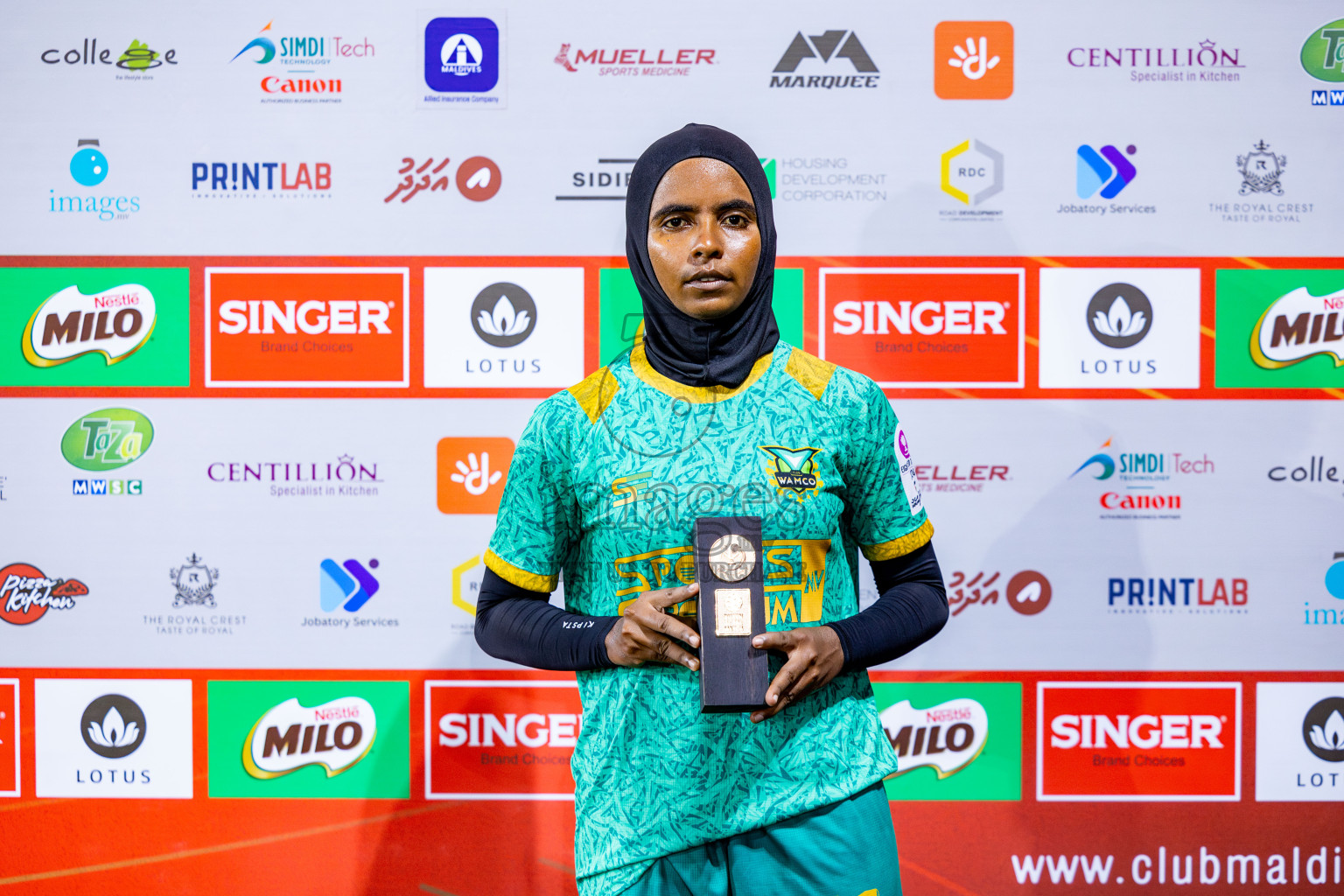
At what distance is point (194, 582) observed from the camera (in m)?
2.13

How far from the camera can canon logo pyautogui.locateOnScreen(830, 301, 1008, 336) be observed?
209 cm

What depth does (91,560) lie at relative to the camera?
2.14 meters

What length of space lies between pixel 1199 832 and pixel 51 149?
121 inches

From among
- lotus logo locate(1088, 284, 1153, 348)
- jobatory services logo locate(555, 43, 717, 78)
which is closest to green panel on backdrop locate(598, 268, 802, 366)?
jobatory services logo locate(555, 43, 717, 78)

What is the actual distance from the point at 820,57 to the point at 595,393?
4.42 feet

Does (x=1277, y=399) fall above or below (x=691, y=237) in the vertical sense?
below

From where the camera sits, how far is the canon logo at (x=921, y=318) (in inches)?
82.1

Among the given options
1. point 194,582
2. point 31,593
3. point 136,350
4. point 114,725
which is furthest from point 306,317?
point 114,725

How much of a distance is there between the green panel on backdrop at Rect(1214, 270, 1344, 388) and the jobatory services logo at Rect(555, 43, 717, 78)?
128cm

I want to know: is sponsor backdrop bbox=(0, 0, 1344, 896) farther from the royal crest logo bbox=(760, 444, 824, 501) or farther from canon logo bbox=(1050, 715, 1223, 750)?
the royal crest logo bbox=(760, 444, 824, 501)

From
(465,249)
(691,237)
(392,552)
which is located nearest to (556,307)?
(465,249)

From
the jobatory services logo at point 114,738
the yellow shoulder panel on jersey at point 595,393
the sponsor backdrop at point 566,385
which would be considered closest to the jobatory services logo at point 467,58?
the sponsor backdrop at point 566,385

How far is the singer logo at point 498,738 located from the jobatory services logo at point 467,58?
1.34m

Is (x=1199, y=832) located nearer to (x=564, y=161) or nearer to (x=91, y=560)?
(x=564, y=161)
